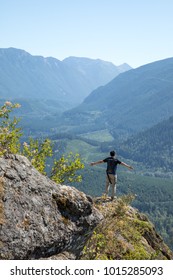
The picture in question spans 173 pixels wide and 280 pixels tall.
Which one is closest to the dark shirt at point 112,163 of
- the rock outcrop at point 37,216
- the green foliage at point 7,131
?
the green foliage at point 7,131

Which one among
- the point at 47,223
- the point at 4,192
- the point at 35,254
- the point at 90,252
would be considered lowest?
the point at 90,252

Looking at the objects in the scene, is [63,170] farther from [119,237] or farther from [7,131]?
[119,237]

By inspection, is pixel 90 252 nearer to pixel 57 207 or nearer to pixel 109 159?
pixel 57 207

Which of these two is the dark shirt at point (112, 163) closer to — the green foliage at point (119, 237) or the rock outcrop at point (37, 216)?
the green foliage at point (119, 237)

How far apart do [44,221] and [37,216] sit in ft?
1.44

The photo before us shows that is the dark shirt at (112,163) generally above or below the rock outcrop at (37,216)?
above

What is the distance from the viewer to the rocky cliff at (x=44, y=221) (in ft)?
42.3

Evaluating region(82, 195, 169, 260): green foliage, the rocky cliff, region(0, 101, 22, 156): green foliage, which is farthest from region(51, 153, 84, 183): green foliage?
the rocky cliff

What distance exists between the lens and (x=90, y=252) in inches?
689

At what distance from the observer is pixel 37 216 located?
14023 millimetres

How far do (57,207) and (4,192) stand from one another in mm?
2930

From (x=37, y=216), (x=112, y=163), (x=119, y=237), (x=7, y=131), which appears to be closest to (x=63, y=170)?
(x=112, y=163)
